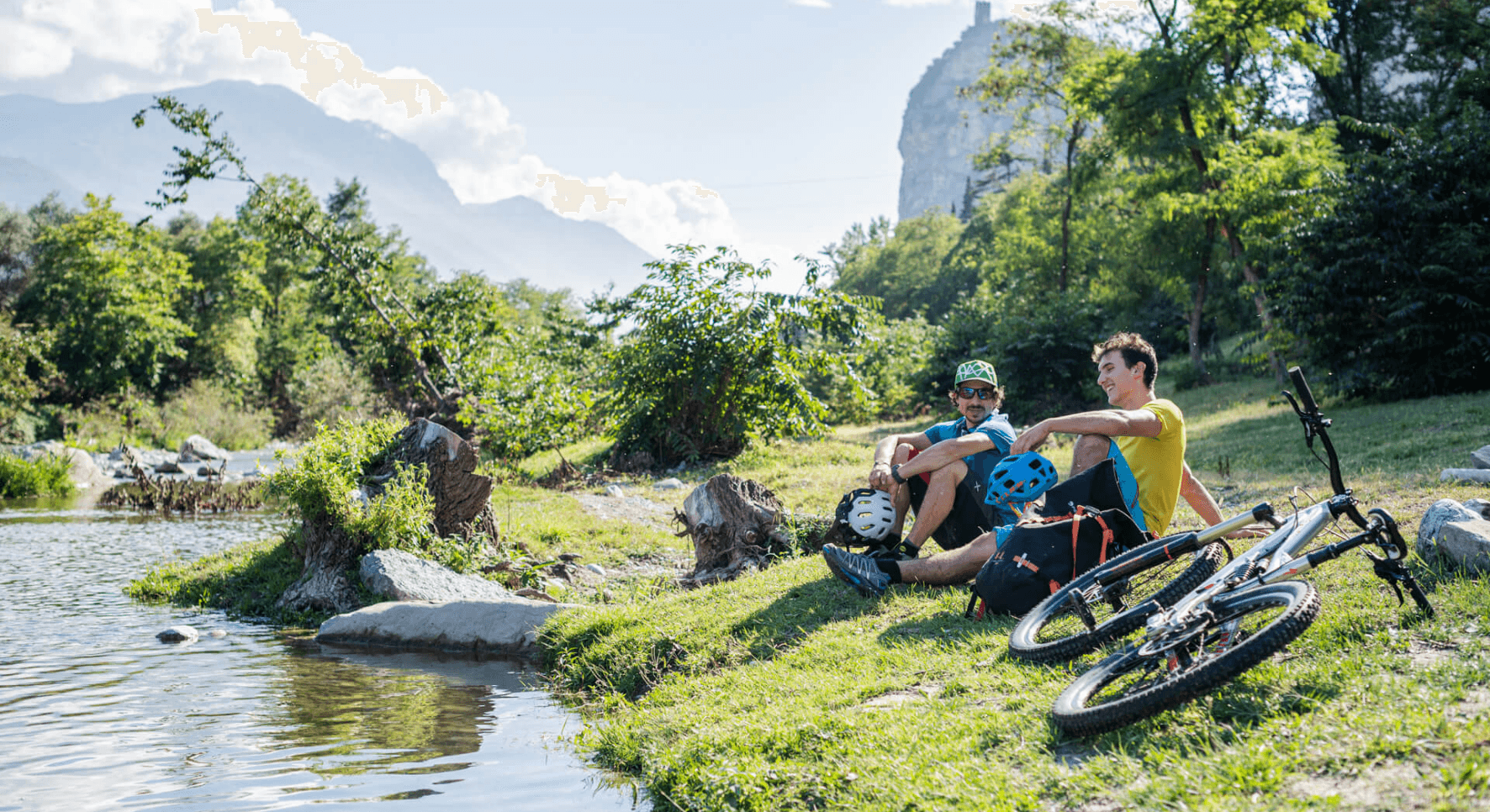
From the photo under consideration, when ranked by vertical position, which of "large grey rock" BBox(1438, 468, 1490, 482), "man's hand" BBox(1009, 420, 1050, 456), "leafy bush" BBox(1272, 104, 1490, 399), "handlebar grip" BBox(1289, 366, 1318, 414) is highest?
"leafy bush" BBox(1272, 104, 1490, 399)

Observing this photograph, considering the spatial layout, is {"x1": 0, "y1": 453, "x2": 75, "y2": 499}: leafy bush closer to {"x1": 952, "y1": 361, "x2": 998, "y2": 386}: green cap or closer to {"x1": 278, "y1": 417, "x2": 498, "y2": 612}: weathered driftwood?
{"x1": 278, "y1": 417, "x2": 498, "y2": 612}: weathered driftwood

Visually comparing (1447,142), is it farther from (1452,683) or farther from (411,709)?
(411,709)

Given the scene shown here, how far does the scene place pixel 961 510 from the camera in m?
7.32

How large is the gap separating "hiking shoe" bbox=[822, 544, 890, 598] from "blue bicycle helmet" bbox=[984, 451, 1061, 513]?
1046 mm

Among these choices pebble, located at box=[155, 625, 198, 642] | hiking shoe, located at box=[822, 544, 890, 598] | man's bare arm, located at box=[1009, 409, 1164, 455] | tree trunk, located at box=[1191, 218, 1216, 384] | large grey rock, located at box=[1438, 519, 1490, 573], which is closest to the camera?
large grey rock, located at box=[1438, 519, 1490, 573]

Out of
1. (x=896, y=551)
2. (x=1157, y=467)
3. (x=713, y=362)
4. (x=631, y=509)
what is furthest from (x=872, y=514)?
(x=713, y=362)

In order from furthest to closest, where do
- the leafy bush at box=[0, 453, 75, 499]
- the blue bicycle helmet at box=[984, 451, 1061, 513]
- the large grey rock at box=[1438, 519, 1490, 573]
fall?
the leafy bush at box=[0, 453, 75, 499], the blue bicycle helmet at box=[984, 451, 1061, 513], the large grey rock at box=[1438, 519, 1490, 573]

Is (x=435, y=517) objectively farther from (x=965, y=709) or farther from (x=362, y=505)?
(x=965, y=709)

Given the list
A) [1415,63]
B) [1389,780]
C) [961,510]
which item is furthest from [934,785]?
[1415,63]

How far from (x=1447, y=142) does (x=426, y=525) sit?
685 inches

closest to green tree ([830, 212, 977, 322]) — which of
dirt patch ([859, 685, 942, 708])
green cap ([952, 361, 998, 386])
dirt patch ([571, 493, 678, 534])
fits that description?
dirt patch ([571, 493, 678, 534])

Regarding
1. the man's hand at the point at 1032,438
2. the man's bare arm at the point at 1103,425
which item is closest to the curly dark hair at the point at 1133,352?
the man's bare arm at the point at 1103,425

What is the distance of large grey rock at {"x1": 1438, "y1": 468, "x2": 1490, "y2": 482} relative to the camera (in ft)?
27.4

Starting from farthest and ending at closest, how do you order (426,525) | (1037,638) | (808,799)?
(426,525) < (1037,638) < (808,799)
